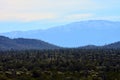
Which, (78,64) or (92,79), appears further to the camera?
(78,64)

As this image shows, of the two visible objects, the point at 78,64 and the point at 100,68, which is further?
the point at 78,64

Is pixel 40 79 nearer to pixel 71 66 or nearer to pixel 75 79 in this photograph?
pixel 75 79

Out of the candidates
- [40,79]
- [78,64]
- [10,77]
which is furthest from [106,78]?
[78,64]

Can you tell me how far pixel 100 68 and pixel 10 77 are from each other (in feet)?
117

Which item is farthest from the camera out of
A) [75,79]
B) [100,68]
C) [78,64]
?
Result: [78,64]

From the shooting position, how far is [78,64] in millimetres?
145875

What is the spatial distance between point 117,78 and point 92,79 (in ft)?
22.2

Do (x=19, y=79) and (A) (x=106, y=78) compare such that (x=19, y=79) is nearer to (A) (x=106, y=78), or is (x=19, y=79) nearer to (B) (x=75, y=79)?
(B) (x=75, y=79)

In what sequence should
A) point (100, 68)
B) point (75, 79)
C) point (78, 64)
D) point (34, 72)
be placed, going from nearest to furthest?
point (75, 79) → point (34, 72) → point (100, 68) → point (78, 64)

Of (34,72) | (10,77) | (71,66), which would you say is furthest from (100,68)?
(10,77)

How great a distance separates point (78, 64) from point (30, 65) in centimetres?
1791

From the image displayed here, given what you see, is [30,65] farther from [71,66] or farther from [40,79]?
[40,79]

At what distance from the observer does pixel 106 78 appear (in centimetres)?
10981

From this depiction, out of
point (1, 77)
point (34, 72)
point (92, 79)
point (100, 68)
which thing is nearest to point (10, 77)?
point (1, 77)
